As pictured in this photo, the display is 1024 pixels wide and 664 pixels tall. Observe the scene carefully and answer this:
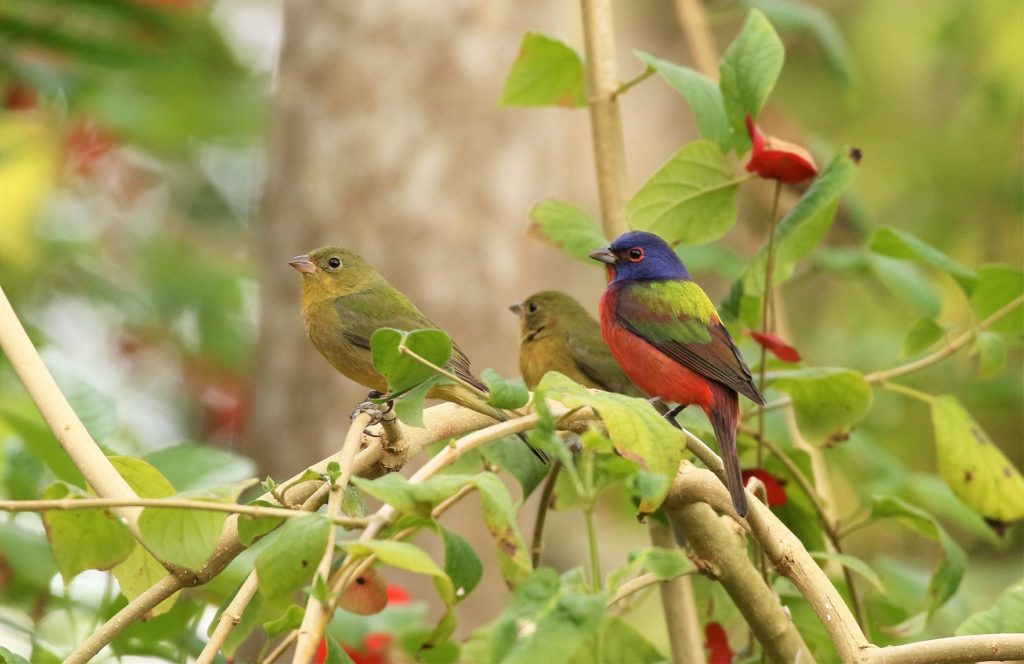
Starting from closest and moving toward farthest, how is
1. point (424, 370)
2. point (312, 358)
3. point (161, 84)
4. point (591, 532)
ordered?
point (591, 532), point (424, 370), point (312, 358), point (161, 84)

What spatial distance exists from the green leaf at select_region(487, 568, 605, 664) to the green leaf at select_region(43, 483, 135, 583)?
593 mm

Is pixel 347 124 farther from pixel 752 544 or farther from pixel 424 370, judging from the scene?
pixel 424 370

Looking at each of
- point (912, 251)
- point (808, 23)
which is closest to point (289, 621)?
point (912, 251)

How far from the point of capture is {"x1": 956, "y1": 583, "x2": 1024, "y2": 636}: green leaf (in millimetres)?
1867

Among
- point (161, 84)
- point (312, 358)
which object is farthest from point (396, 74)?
point (161, 84)

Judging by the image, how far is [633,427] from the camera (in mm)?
1538

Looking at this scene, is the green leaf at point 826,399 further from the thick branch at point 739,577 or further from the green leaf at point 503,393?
the green leaf at point 503,393

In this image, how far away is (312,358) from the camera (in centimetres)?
493

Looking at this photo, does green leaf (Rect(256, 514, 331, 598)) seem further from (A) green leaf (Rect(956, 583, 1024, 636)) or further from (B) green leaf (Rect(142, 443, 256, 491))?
(B) green leaf (Rect(142, 443, 256, 491))

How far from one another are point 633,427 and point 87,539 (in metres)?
0.69

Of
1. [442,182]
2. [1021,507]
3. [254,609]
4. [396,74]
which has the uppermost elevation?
[396,74]

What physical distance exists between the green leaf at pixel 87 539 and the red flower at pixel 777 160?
126cm

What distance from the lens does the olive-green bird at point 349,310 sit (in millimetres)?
3223

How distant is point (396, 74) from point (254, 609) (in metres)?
3.42
